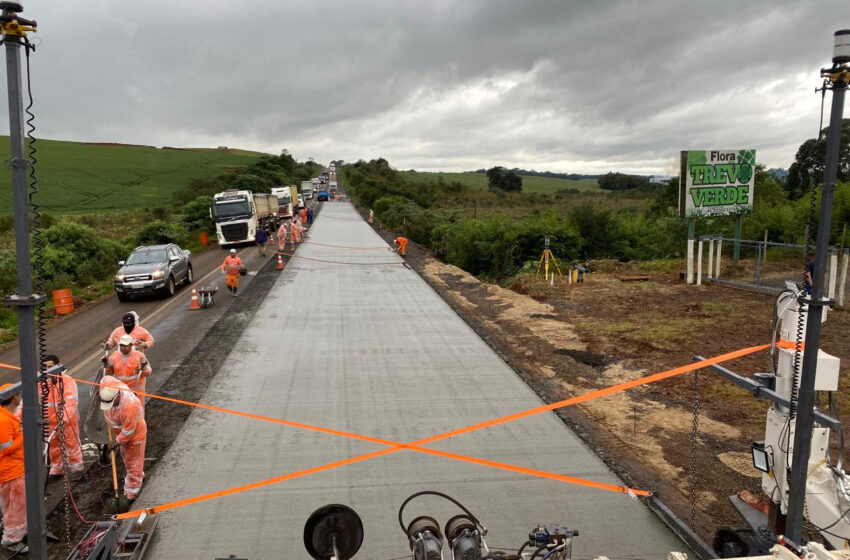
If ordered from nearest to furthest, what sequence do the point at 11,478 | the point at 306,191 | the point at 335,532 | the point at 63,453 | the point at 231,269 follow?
the point at 335,532
the point at 63,453
the point at 11,478
the point at 231,269
the point at 306,191

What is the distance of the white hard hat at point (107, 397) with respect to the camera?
5.98 metres

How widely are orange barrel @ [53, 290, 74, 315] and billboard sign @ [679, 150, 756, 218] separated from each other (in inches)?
829

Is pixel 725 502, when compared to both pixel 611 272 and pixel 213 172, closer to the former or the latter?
pixel 611 272

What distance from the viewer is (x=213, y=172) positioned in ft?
340

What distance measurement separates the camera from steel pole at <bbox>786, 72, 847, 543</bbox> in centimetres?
367

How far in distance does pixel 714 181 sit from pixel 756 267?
3.49m

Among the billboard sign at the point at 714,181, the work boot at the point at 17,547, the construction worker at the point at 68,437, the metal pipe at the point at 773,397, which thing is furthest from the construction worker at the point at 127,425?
the billboard sign at the point at 714,181

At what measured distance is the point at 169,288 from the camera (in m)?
A: 18.5

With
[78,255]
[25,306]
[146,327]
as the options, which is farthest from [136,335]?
[78,255]

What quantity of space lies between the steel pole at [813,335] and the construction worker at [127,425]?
618 centimetres

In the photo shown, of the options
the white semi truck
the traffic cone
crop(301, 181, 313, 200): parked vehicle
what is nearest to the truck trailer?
the white semi truck

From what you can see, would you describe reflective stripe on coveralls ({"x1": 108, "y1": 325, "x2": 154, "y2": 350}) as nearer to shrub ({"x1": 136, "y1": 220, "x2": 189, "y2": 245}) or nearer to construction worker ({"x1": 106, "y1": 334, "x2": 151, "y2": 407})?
construction worker ({"x1": 106, "y1": 334, "x2": 151, "y2": 407})

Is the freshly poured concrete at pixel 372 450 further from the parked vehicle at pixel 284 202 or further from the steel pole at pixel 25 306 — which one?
the parked vehicle at pixel 284 202

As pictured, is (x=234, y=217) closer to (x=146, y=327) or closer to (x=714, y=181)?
(x=146, y=327)
